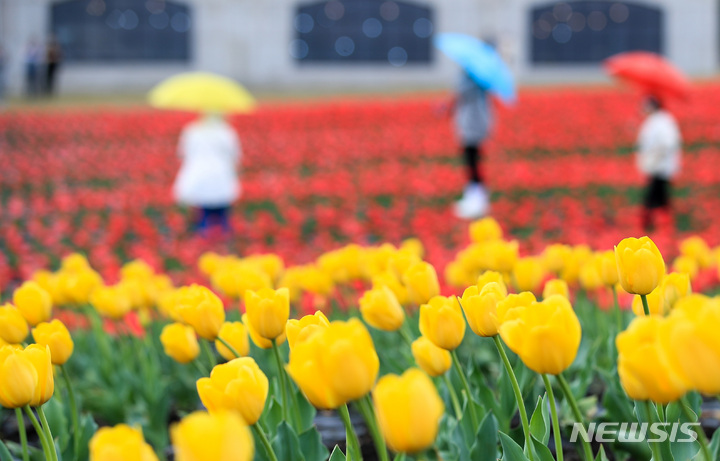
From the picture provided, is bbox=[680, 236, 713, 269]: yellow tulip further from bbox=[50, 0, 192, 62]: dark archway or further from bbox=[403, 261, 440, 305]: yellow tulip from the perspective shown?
bbox=[50, 0, 192, 62]: dark archway

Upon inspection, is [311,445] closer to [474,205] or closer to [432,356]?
[432,356]

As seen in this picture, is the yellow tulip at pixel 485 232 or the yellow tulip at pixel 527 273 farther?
the yellow tulip at pixel 485 232

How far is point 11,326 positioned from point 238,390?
2.47 feet

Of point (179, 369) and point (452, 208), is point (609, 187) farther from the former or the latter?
point (179, 369)

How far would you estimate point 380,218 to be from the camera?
7434 millimetres

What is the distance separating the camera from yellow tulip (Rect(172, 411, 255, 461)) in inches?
32.1

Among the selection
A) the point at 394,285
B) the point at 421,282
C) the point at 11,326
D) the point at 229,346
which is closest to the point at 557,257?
the point at 394,285

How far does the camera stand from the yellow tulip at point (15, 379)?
1.23 meters

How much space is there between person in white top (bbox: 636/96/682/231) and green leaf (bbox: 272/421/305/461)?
603 cm

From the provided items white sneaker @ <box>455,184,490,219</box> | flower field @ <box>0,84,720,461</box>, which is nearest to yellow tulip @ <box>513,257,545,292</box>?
flower field @ <box>0,84,720,461</box>

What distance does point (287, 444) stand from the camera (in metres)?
1.42

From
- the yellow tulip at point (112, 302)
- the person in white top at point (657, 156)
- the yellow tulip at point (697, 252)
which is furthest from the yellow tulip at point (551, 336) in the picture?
the person in white top at point (657, 156)

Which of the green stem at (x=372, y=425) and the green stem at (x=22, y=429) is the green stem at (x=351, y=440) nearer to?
the green stem at (x=372, y=425)

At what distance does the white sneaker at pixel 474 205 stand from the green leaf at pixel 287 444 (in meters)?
6.32
